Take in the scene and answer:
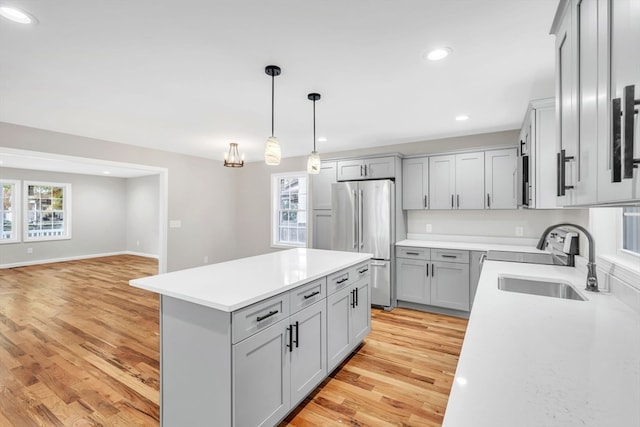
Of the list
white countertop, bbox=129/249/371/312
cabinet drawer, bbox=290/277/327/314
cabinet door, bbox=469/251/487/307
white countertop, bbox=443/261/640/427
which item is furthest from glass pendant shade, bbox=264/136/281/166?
cabinet door, bbox=469/251/487/307

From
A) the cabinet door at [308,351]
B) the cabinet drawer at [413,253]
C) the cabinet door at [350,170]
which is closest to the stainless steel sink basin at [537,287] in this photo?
the cabinet door at [308,351]

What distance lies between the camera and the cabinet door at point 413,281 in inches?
155

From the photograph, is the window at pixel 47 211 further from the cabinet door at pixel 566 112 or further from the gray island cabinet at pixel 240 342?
the cabinet door at pixel 566 112

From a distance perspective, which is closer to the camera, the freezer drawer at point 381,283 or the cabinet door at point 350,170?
the freezer drawer at point 381,283

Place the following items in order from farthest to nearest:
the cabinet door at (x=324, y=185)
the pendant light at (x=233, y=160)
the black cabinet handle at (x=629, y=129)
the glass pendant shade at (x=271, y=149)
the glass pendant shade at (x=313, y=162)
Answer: the cabinet door at (x=324, y=185)
the pendant light at (x=233, y=160)
the glass pendant shade at (x=313, y=162)
the glass pendant shade at (x=271, y=149)
the black cabinet handle at (x=629, y=129)

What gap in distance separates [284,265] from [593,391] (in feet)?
6.35

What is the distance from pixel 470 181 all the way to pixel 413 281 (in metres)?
1.52

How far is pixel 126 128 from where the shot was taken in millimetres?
3830

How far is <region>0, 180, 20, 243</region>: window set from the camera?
699 cm

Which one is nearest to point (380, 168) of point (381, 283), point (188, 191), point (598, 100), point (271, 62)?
point (381, 283)

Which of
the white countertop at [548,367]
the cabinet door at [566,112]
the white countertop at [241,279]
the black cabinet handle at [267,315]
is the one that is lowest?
the black cabinet handle at [267,315]

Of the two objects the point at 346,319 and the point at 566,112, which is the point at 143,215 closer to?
the point at 346,319

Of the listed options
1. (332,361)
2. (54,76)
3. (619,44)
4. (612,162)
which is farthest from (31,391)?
(619,44)

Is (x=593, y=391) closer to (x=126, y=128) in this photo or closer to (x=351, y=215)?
(x=351, y=215)
